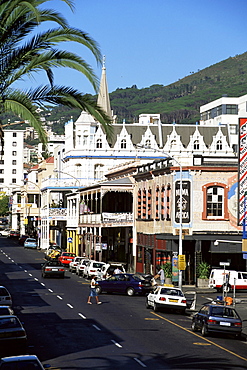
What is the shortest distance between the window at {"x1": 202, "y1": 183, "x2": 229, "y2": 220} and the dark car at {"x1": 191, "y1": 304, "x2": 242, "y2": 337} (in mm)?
24518

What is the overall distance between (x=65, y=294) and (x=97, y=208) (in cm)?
3396

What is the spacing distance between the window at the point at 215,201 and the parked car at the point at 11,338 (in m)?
32.5

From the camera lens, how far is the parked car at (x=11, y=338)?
23422mm

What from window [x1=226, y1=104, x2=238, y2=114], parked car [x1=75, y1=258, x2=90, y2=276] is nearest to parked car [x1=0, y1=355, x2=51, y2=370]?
parked car [x1=75, y1=258, x2=90, y2=276]

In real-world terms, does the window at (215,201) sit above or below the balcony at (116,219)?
above

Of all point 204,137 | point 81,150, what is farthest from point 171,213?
point 204,137

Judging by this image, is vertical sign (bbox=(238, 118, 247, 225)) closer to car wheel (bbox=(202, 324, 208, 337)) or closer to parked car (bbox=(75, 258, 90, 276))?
car wheel (bbox=(202, 324, 208, 337))

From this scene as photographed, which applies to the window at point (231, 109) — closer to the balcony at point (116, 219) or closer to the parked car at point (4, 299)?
the balcony at point (116, 219)

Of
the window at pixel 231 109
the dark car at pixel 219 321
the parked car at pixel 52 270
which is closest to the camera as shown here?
the dark car at pixel 219 321

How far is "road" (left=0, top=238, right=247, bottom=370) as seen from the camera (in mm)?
23422

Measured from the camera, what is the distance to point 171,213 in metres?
56.3

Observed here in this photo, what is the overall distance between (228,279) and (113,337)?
22702 millimetres

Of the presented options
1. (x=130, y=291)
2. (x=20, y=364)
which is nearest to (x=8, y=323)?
(x=20, y=364)

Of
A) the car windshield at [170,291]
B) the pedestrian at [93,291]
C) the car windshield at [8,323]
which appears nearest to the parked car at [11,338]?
the car windshield at [8,323]
